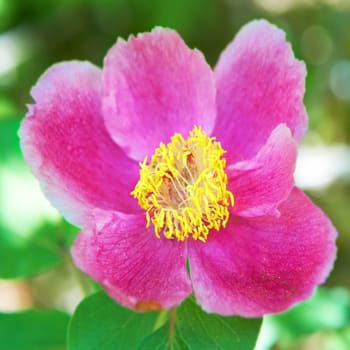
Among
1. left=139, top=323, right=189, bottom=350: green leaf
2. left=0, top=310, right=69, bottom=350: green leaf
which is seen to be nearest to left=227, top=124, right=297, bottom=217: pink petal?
left=139, top=323, right=189, bottom=350: green leaf

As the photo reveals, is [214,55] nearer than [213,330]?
No

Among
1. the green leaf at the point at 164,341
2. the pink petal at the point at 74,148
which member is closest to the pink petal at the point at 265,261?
the green leaf at the point at 164,341

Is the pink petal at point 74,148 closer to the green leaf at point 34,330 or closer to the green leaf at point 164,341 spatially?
the green leaf at point 164,341

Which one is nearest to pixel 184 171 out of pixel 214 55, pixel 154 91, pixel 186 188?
pixel 186 188

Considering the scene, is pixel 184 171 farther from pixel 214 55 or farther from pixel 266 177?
pixel 214 55

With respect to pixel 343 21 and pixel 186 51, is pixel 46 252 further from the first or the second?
pixel 343 21
